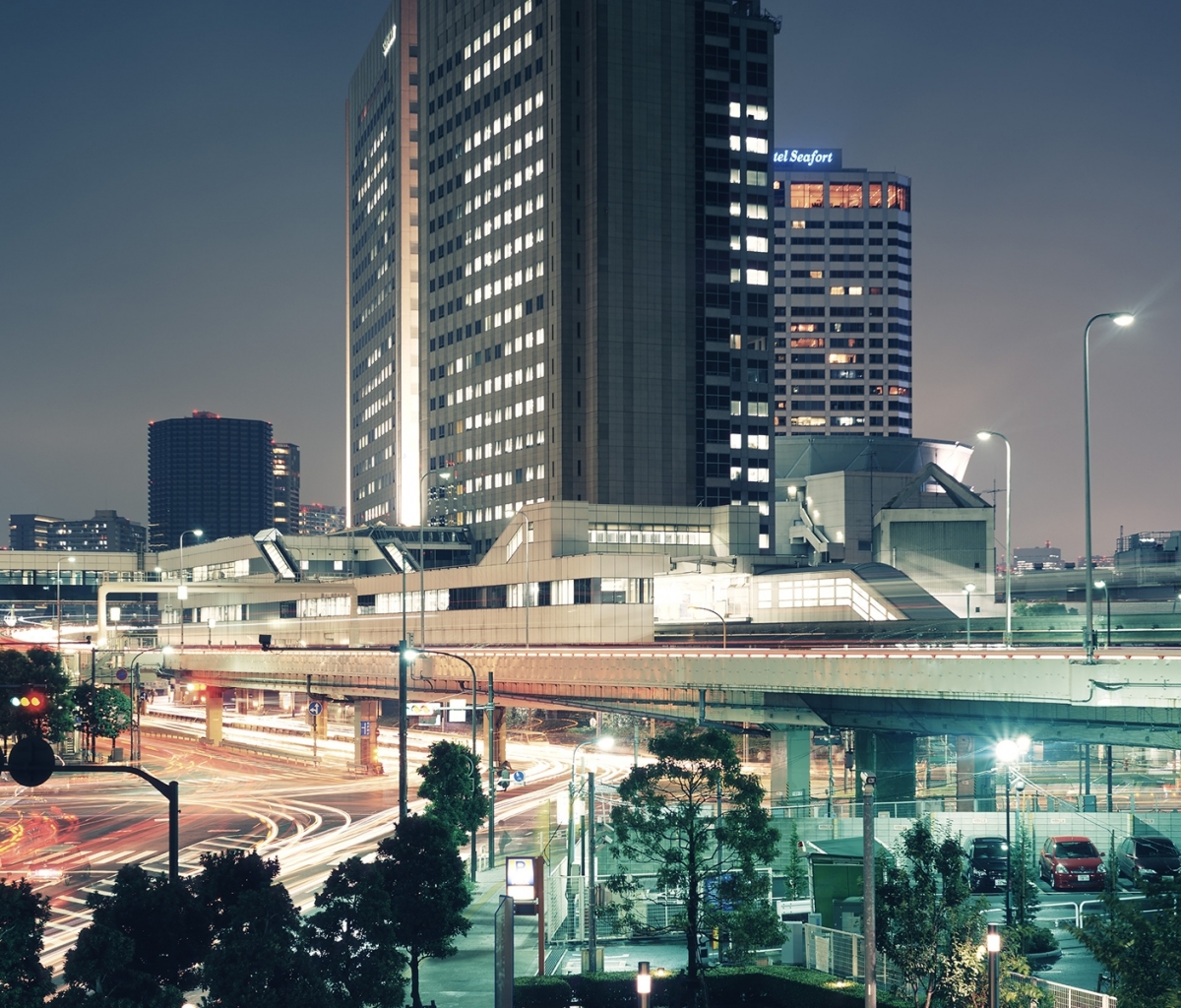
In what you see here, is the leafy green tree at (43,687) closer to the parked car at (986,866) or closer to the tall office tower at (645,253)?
the parked car at (986,866)

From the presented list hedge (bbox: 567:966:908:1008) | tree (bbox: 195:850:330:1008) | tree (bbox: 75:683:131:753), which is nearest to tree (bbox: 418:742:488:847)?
hedge (bbox: 567:966:908:1008)

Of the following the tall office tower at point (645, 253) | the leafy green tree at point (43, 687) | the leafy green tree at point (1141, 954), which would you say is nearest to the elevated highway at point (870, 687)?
the leafy green tree at point (1141, 954)

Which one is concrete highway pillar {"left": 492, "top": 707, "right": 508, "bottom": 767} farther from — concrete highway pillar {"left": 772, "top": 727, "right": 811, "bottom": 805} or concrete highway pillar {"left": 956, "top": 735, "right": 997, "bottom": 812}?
concrete highway pillar {"left": 956, "top": 735, "right": 997, "bottom": 812}

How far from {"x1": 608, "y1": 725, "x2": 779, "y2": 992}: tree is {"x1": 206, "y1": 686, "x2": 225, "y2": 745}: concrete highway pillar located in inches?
3711

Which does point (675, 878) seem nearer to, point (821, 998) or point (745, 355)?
point (821, 998)

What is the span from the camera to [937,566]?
14350 centimetres

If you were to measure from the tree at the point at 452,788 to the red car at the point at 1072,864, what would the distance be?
24.4 metres

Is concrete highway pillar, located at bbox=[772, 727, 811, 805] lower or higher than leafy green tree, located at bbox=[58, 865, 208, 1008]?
lower

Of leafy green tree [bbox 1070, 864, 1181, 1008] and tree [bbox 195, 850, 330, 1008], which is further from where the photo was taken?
leafy green tree [bbox 1070, 864, 1181, 1008]

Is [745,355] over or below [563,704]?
over

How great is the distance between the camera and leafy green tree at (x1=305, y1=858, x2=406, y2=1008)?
3077 cm

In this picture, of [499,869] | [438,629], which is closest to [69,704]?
[438,629]

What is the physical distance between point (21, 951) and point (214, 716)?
106m

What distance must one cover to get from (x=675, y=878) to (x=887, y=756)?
3009 cm
